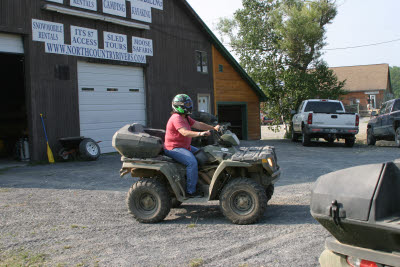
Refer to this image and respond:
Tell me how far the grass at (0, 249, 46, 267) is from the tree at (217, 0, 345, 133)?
24346 mm

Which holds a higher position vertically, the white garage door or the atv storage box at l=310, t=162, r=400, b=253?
the white garage door

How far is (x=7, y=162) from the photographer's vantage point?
47.9 feet

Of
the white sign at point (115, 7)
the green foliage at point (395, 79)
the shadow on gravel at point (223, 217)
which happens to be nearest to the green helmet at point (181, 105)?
the shadow on gravel at point (223, 217)

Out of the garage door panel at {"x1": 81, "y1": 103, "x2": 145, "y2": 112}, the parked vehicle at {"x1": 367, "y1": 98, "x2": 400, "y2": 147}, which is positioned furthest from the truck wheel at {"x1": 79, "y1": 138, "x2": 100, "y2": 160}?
the parked vehicle at {"x1": 367, "y1": 98, "x2": 400, "y2": 147}

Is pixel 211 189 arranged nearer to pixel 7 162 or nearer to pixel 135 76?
pixel 7 162

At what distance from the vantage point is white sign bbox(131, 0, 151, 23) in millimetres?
18031

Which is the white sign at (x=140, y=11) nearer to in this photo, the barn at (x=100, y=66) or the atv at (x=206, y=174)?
the barn at (x=100, y=66)

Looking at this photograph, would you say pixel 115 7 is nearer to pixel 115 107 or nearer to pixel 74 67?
pixel 74 67

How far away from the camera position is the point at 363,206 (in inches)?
90.7

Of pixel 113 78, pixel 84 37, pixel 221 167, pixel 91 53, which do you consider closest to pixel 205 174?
pixel 221 167

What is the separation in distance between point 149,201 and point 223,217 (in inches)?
46.1

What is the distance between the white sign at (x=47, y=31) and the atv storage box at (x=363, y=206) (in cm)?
1369

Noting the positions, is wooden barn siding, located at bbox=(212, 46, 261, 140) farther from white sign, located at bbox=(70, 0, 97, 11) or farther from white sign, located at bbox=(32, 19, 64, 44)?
white sign, located at bbox=(32, 19, 64, 44)

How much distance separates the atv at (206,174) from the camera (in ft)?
19.2
